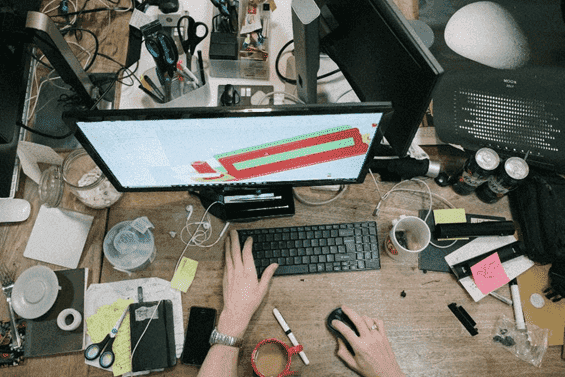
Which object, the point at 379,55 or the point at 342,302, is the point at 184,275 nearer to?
the point at 342,302

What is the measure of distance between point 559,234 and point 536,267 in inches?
4.3

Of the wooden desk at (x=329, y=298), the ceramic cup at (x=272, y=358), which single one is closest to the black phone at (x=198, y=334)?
the wooden desk at (x=329, y=298)

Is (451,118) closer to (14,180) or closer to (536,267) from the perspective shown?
(536,267)

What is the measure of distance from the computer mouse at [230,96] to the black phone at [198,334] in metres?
0.59

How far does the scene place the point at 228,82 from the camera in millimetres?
1175

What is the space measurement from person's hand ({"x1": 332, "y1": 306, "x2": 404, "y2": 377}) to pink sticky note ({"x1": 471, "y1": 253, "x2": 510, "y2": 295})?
29 cm

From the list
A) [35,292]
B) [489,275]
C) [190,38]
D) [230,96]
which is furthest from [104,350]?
[489,275]

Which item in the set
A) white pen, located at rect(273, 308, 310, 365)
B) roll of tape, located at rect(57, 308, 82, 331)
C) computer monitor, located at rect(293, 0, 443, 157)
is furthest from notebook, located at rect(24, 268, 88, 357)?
computer monitor, located at rect(293, 0, 443, 157)

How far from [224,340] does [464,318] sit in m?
0.61

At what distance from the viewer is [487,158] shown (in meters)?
0.98

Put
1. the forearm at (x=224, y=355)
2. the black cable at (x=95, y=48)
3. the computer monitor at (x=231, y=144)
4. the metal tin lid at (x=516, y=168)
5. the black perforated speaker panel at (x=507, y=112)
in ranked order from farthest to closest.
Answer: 1. the black cable at (x=95, y=48)
2. the black perforated speaker panel at (x=507, y=112)
3. the metal tin lid at (x=516, y=168)
4. the forearm at (x=224, y=355)
5. the computer monitor at (x=231, y=144)

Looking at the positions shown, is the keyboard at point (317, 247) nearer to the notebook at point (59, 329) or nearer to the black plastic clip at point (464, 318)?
the black plastic clip at point (464, 318)

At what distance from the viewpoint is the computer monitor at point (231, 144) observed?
691 mm

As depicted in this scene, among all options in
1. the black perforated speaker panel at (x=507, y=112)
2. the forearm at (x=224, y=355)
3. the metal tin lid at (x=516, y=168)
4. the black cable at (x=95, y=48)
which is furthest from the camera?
the black cable at (x=95, y=48)
